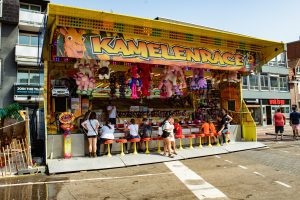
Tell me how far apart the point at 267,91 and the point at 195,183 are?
35356 mm

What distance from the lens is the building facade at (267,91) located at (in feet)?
123

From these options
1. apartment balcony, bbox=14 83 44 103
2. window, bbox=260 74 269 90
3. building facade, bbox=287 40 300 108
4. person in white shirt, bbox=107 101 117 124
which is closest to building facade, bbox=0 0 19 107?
apartment balcony, bbox=14 83 44 103

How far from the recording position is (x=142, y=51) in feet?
38.3

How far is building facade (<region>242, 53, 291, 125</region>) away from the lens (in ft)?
→ 123

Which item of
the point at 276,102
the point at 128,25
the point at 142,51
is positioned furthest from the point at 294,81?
the point at 128,25

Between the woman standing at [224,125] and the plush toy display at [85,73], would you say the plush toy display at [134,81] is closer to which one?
the plush toy display at [85,73]

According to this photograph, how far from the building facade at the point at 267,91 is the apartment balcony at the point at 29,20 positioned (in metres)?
26.1

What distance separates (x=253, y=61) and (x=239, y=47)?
1.57 m

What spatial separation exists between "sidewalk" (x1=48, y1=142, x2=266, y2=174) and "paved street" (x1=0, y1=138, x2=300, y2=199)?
441mm

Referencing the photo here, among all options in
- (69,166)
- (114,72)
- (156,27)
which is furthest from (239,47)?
(69,166)

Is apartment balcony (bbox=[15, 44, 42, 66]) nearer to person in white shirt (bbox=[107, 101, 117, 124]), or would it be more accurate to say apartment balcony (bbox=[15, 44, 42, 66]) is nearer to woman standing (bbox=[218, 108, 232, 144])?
person in white shirt (bbox=[107, 101, 117, 124])

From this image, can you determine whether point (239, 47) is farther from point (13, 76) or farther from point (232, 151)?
point (13, 76)

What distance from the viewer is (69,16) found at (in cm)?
998

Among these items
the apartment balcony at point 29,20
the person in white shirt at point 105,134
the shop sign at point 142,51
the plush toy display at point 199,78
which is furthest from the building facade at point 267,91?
the person in white shirt at point 105,134
